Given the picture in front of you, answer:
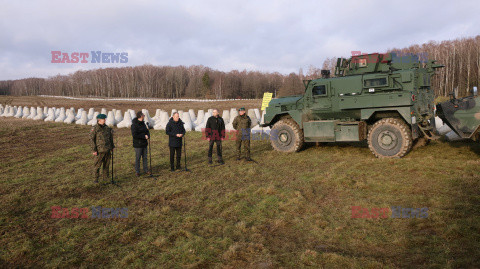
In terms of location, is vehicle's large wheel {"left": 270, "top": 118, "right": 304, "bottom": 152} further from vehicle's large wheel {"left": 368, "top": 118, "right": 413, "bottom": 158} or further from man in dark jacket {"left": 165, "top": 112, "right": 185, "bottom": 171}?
man in dark jacket {"left": 165, "top": 112, "right": 185, "bottom": 171}

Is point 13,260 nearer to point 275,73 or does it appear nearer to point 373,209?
point 373,209

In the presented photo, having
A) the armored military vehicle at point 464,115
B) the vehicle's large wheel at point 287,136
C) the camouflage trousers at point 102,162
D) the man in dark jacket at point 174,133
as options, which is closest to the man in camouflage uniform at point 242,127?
the vehicle's large wheel at point 287,136

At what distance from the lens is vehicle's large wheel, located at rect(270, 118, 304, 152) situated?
10.2 m

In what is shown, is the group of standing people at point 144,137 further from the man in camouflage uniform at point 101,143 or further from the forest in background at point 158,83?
the forest in background at point 158,83

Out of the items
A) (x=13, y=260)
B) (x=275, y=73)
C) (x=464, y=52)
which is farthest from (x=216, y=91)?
(x=13, y=260)

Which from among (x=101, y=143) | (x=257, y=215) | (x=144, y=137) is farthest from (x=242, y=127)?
(x=257, y=215)

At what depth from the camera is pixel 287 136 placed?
10445 mm

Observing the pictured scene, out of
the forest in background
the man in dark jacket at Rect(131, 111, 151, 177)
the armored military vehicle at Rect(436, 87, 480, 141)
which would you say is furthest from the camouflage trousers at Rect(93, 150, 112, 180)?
the forest in background

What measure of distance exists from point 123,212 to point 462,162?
823 centimetres

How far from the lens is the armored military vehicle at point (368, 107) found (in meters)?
8.42

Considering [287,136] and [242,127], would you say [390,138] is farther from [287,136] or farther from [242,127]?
[242,127]

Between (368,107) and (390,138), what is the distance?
109cm

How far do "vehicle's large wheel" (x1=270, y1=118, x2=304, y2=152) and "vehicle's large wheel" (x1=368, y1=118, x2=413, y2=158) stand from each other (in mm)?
2298

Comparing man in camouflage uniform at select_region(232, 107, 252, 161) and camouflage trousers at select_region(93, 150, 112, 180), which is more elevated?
man in camouflage uniform at select_region(232, 107, 252, 161)
